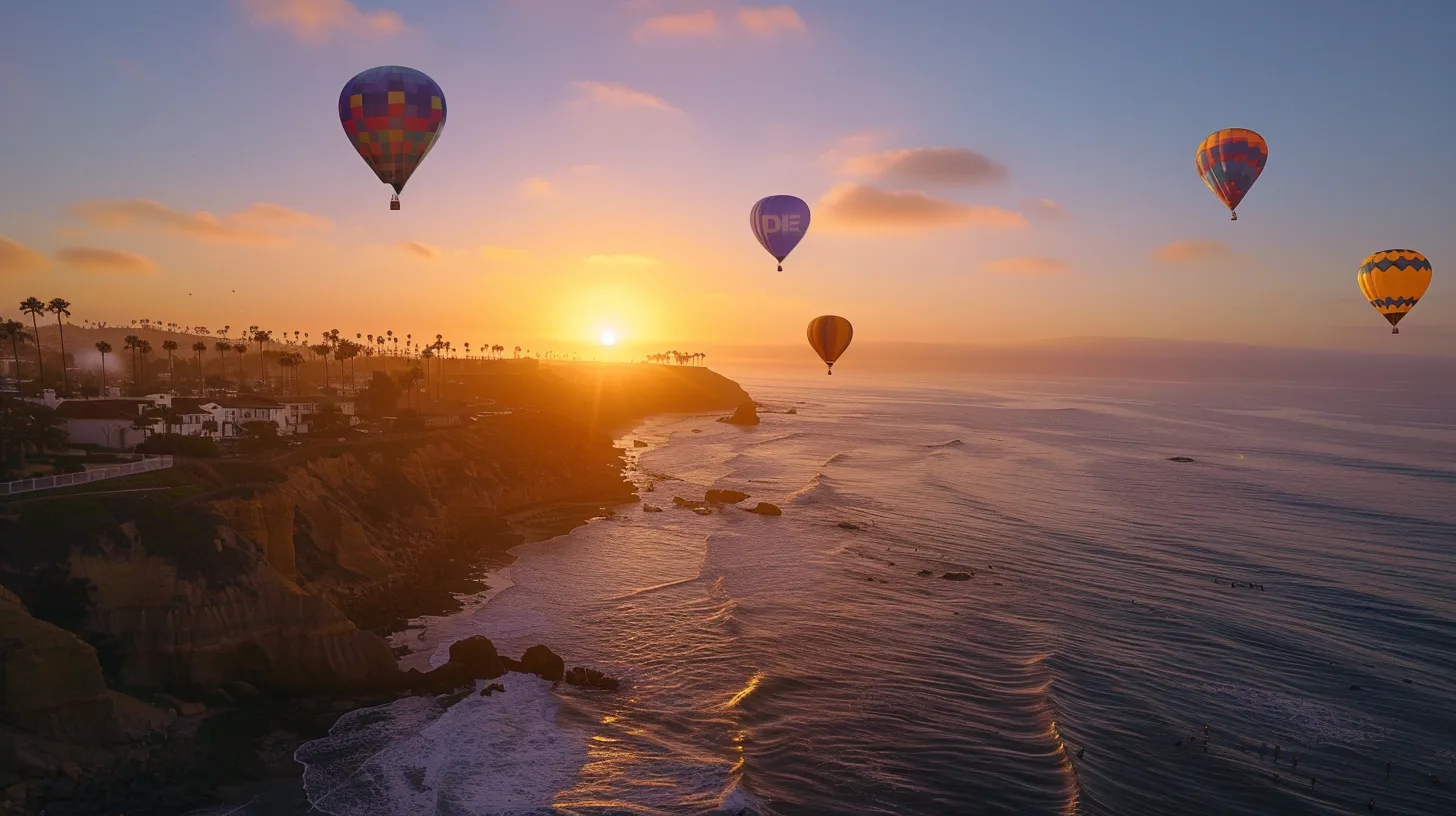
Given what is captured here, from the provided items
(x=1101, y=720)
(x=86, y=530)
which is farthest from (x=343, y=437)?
(x=1101, y=720)

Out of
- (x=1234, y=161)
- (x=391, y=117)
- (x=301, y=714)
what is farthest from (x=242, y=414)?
(x=1234, y=161)

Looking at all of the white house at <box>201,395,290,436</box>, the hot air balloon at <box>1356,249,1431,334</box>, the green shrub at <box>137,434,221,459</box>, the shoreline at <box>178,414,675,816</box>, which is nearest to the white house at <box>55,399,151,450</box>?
the green shrub at <box>137,434,221,459</box>

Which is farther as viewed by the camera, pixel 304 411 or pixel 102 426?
pixel 304 411

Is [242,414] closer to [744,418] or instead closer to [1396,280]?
[1396,280]

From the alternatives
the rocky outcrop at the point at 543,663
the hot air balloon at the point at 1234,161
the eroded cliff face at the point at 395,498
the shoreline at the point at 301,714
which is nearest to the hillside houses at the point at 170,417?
the eroded cliff face at the point at 395,498

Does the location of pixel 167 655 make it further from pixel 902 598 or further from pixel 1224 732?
pixel 1224 732

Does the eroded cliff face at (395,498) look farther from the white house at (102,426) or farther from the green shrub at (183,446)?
the white house at (102,426)

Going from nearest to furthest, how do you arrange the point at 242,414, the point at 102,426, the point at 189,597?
the point at 189,597
the point at 102,426
the point at 242,414
